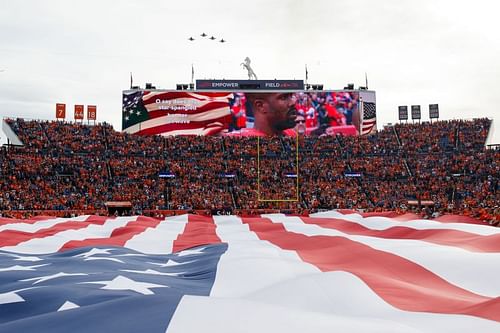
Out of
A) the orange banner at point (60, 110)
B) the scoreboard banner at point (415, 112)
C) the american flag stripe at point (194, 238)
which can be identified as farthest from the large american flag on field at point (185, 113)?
the american flag stripe at point (194, 238)

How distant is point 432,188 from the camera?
36312 mm

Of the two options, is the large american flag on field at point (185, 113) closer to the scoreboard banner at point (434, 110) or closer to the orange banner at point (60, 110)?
the orange banner at point (60, 110)

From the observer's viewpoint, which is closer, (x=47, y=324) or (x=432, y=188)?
(x=47, y=324)

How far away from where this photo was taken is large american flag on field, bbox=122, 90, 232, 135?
4494 cm

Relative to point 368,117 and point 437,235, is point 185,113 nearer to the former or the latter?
point 368,117

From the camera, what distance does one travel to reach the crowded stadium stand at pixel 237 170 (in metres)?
32.7

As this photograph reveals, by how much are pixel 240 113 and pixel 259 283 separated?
40440mm

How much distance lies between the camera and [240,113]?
45.4m

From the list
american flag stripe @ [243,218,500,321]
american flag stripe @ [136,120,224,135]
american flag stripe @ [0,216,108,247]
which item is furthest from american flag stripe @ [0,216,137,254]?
american flag stripe @ [136,120,224,135]

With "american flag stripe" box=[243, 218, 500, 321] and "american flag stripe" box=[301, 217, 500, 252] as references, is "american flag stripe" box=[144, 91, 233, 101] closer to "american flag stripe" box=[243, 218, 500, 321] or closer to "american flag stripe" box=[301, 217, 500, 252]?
"american flag stripe" box=[301, 217, 500, 252]

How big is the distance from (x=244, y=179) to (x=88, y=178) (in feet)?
39.7

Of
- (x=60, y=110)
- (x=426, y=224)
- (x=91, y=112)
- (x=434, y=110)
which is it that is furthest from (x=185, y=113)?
(x=426, y=224)

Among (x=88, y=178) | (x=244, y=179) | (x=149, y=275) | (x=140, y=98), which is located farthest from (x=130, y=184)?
(x=149, y=275)

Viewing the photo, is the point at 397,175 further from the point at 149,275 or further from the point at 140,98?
the point at 149,275
